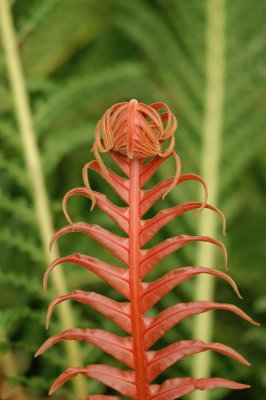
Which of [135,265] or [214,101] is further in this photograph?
[214,101]

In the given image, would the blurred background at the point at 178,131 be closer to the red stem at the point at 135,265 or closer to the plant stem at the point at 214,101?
the plant stem at the point at 214,101

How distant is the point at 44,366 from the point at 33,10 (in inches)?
19.4

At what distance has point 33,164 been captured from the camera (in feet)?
2.96

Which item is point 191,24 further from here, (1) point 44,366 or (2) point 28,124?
(1) point 44,366

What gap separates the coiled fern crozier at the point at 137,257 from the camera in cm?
50

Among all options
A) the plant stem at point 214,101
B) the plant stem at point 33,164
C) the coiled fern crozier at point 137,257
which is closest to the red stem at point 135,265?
the coiled fern crozier at point 137,257

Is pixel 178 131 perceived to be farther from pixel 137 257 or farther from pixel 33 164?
pixel 137 257

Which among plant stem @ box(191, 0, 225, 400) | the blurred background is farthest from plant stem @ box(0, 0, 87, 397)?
plant stem @ box(191, 0, 225, 400)

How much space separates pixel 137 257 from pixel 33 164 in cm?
41

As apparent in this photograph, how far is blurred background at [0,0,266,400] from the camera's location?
0.98 meters

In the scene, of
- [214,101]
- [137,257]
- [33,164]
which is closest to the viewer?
[137,257]

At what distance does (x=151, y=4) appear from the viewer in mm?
1189

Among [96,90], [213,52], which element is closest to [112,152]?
[96,90]

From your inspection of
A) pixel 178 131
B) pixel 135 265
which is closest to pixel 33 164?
pixel 178 131
